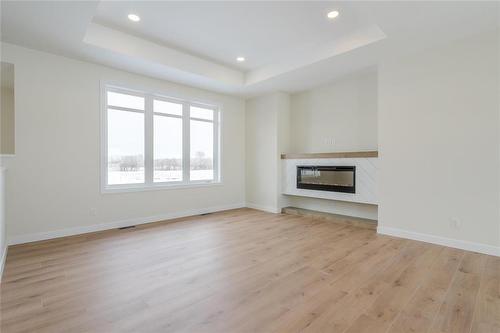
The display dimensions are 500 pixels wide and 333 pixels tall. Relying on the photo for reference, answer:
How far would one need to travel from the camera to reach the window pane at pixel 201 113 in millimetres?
5700

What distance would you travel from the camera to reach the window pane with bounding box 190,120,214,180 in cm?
571

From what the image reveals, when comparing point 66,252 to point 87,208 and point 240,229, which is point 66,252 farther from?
point 240,229

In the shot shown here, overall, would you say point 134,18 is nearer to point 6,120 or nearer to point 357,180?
point 6,120

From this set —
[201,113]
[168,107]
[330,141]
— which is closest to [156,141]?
[168,107]

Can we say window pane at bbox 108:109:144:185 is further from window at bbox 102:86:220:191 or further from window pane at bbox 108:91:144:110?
window pane at bbox 108:91:144:110

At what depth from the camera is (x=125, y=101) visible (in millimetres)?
4695

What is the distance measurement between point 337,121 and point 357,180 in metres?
1.40

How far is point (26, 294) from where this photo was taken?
87.0 inches

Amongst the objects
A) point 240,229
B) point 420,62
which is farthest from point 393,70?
point 240,229

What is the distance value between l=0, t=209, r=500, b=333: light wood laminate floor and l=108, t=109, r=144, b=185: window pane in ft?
3.96

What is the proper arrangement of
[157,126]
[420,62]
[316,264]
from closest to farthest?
[316,264] < [420,62] < [157,126]

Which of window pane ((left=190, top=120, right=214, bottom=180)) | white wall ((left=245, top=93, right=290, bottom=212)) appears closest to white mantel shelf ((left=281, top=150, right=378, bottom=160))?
white wall ((left=245, top=93, right=290, bottom=212))

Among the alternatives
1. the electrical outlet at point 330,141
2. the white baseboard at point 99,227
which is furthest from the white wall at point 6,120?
the electrical outlet at point 330,141

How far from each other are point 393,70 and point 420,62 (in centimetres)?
36
